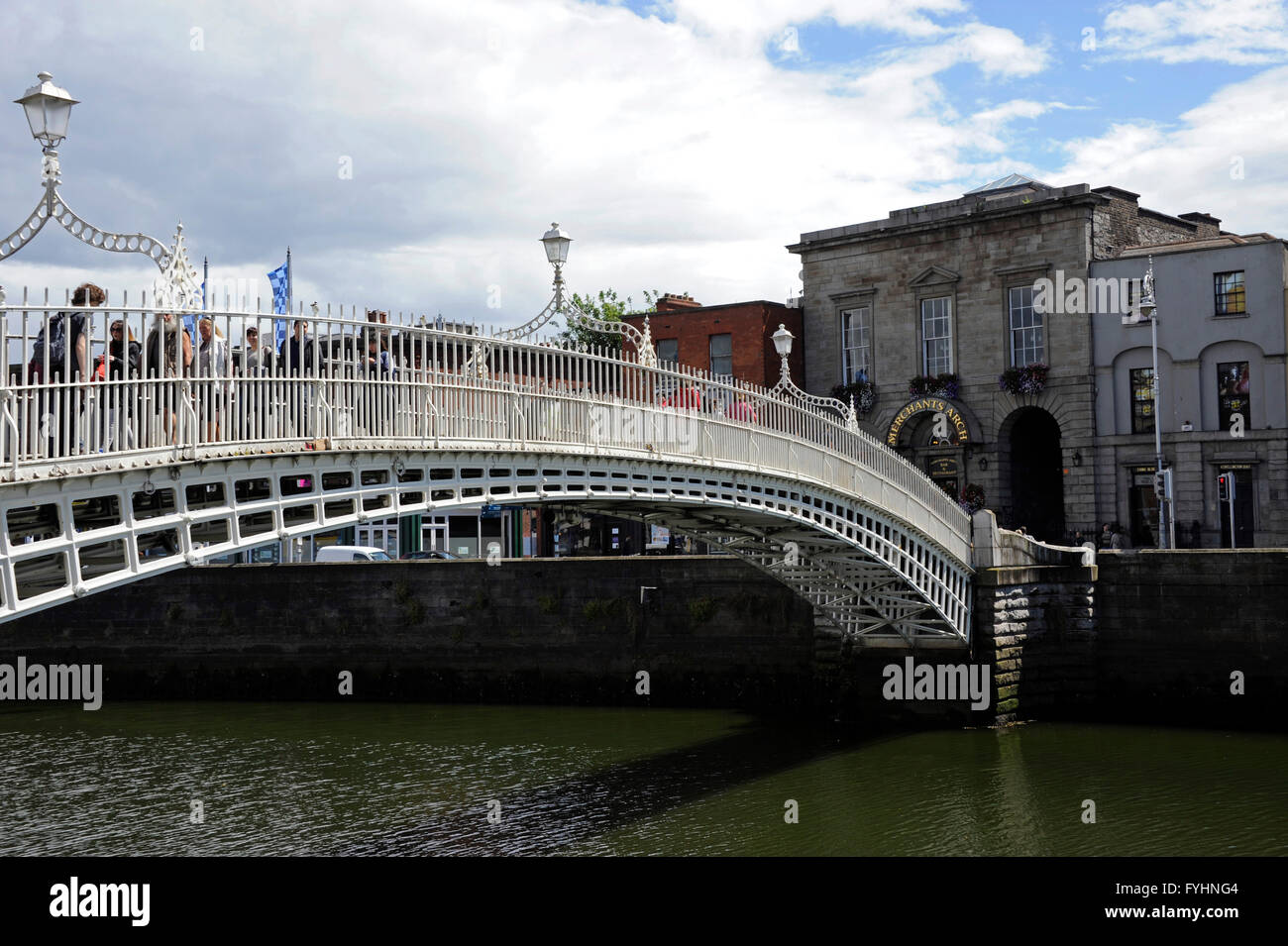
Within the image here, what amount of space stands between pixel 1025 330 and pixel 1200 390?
4.27 m

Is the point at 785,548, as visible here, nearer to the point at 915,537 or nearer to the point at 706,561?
the point at 915,537

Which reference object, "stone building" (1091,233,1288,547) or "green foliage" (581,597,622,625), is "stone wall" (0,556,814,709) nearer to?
"green foliage" (581,597,622,625)

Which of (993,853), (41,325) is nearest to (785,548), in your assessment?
(993,853)

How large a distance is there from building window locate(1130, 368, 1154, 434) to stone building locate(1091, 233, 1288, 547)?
0.02 metres

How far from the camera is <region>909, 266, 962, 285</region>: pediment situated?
3341cm

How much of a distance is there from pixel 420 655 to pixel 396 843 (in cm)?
1142

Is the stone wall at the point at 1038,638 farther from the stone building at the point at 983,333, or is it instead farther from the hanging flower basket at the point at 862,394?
the hanging flower basket at the point at 862,394

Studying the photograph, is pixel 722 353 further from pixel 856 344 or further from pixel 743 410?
pixel 743 410

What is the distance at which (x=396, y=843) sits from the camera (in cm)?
1509

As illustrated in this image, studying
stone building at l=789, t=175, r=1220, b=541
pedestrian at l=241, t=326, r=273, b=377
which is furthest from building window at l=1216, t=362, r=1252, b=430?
pedestrian at l=241, t=326, r=273, b=377

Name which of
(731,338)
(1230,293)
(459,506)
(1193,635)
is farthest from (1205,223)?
(459,506)

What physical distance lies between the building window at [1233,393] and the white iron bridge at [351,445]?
1420cm

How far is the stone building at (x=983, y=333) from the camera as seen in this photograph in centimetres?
3180

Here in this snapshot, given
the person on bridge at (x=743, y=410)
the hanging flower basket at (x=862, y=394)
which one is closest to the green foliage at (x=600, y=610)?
the person on bridge at (x=743, y=410)
